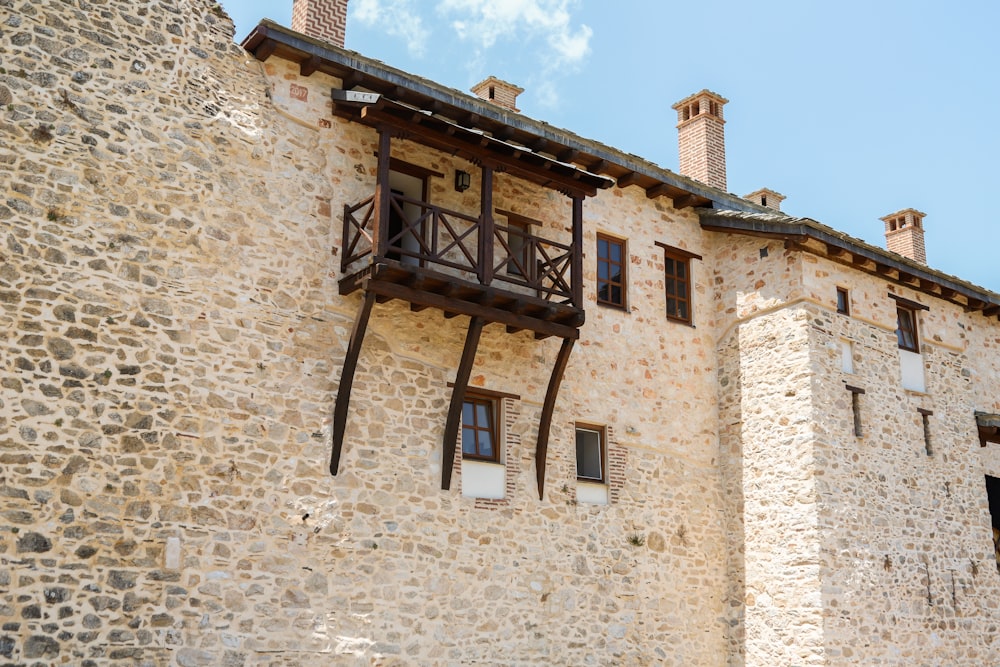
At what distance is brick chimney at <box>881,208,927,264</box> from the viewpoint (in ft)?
66.1

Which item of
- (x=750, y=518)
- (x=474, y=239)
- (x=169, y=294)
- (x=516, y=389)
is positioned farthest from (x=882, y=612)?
(x=169, y=294)

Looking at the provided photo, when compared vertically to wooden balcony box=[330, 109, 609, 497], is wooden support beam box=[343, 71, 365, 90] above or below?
above

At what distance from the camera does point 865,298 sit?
14.7 m

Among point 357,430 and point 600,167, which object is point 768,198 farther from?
point 357,430

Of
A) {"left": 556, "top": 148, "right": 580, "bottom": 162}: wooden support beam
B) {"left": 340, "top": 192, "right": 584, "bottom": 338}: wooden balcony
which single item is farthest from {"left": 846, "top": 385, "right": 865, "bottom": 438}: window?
{"left": 556, "top": 148, "right": 580, "bottom": 162}: wooden support beam

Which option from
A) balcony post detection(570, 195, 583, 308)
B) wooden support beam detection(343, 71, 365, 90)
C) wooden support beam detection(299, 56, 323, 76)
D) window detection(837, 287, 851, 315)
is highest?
wooden support beam detection(343, 71, 365, 90)

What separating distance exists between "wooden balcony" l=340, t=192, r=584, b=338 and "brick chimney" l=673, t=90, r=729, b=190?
5.27 m

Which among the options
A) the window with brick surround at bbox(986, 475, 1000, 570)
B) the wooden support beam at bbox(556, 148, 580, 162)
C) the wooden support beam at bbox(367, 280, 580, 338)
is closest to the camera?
the wooden support beam at bbox(367, 280, 580, 338)

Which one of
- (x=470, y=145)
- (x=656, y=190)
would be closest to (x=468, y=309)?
(x=470, y=145)

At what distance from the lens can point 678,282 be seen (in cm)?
1473

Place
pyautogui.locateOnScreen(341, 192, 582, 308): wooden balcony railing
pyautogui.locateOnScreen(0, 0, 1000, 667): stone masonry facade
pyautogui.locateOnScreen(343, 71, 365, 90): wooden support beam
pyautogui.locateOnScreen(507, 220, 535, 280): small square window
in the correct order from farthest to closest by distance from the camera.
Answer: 1. pyautogui.locateOnScreen(507, 220, 535, 280): small square window
2. pyautogui.locateOnScreen(343, 71, 365, 90): wooden support beam
3. pyautogui.locateOnScreen(341, 192, 582, 308): wooden balcony railing
4. pyautogui.locateOnScreen(0, 0, 1000, 667): stone masonry facade

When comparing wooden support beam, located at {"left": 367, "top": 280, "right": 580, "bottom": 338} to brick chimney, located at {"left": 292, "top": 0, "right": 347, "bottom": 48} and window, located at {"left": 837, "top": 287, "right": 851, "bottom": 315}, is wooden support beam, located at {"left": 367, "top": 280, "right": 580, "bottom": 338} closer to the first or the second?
brick chimney, located at {"left": 292, "top": 0, "right": 347, "bottom": 48}

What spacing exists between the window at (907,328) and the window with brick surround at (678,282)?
11.2 ft

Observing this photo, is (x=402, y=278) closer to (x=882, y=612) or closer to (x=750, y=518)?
(x=750, y=518)
